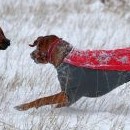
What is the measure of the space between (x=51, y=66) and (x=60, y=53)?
1501mm

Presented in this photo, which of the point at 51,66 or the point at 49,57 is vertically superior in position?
the point at 49,57

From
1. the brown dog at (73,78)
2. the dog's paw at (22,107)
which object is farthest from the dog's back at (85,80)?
the dog's paw at (22,107)

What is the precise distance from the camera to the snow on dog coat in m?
4.31

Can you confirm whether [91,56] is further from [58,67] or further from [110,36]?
[110,36]

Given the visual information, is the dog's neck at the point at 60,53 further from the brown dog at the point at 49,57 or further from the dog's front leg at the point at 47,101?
the dog's front leg at the point at 47,101

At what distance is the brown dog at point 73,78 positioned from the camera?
4.35 meters

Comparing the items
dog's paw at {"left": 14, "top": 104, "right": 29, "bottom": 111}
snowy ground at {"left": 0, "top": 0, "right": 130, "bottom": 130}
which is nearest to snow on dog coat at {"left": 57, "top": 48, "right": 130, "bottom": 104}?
snowy ground at {"left": 0, "top": 0, "right": 130, "bottom": 130}

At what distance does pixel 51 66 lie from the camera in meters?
5.89

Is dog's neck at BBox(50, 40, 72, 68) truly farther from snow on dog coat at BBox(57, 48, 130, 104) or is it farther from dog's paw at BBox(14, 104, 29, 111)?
dog's paw at BBox(14, 104, 29, 111)

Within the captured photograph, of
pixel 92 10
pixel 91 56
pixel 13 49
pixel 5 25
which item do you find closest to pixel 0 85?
pixel 91 56

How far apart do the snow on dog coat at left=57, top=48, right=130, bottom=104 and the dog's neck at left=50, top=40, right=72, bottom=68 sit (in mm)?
34

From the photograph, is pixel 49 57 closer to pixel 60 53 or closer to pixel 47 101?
pixel 60 53

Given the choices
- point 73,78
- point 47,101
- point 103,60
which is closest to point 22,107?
point 47,101

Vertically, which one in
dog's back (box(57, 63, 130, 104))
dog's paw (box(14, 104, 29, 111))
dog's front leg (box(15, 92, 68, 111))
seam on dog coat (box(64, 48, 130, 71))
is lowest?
dog's paw (box(14, 104, 29, 111))
